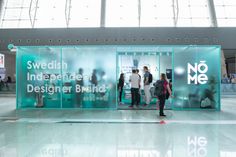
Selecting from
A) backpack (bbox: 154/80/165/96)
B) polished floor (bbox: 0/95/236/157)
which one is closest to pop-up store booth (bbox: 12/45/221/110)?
backpack (bbox: 154/80/165/96)

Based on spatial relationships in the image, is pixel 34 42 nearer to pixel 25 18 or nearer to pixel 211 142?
pixel 25 18

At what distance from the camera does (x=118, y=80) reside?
11.9 metres

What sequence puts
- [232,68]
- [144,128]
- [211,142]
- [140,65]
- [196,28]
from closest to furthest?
[211,142] < [144,128] < [140,65] < [196,28] < [232,68]

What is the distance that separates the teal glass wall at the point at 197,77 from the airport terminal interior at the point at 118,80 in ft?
0.13

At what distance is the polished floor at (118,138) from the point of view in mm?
4348

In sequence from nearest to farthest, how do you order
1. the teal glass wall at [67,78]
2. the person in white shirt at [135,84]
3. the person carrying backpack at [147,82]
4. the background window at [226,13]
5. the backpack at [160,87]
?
the backpack at [160,87]
the person in white shirt at [135,84]
the teal glass wall at [67,78]
the person carrying backpack at [147,82]
the background window at [226,13]

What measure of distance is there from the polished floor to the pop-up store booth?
2.75 m

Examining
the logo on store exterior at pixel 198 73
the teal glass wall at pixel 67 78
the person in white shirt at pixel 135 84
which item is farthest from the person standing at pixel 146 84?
the logo on store exterior at pixel 198 73

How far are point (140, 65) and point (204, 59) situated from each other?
12.4 ft

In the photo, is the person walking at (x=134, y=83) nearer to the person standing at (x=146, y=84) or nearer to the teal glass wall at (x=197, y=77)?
the person standing at (x=146, y=84)

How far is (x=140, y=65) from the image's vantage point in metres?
13.2

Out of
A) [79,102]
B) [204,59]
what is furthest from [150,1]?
[79,102]

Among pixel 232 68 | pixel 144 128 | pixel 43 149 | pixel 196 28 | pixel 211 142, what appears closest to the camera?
pixel 43 149

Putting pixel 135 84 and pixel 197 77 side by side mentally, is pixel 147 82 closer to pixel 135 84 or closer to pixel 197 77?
pixel 135 84
